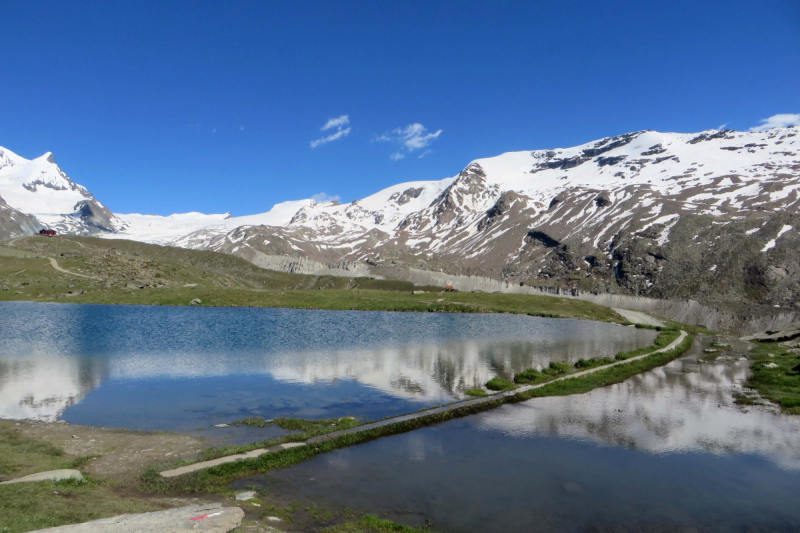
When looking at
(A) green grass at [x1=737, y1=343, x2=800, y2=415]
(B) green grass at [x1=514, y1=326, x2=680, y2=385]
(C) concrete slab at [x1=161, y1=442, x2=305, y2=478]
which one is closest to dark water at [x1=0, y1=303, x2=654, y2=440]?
(C) concrete slab at [x1=161, y1=442, x2=305, y2=478]

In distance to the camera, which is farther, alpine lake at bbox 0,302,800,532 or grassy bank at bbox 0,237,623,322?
grassy bank at bbox 0,237,623,322

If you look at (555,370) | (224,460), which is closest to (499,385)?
(555,370)

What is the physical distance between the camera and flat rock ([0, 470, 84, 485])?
56.1 ft

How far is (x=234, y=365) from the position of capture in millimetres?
47000

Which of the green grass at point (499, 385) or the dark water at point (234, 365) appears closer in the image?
A: the dark water at point (234, 365)

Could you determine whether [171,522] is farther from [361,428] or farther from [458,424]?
[458,424]

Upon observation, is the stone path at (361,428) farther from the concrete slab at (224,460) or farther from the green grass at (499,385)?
the green grass at (499,385)

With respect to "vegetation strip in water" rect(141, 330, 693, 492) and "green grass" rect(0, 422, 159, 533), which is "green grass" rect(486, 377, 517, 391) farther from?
"green grass" rect(0, 422, 159, 533)

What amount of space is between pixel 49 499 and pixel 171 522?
202 inches

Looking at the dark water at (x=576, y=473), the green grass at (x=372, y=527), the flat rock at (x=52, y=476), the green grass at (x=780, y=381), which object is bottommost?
the green grass at (x=780, y=381)

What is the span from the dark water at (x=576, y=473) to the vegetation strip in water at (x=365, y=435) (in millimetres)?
764

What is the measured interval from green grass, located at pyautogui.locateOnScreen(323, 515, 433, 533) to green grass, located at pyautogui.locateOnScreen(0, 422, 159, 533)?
21.5 ft

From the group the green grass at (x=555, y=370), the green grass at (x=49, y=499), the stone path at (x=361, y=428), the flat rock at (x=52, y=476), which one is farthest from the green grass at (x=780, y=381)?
the flat rock at (x=52, y=476)

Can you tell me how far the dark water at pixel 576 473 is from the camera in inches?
698
